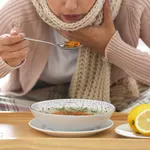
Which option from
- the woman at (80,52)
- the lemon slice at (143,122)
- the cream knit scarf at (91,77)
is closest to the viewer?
the lemon slice at (143,122)

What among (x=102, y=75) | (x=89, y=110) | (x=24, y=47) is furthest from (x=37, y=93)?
(x=89, y=110)

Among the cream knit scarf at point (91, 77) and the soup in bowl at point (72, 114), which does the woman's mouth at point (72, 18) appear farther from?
the soup in bowl at point (72, 114)

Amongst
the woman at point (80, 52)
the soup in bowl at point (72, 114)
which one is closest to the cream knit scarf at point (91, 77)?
the woman at point (80, 52)

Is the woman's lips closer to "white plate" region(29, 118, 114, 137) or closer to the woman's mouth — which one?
the woman's mouth

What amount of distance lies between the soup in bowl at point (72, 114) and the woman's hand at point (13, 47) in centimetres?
18

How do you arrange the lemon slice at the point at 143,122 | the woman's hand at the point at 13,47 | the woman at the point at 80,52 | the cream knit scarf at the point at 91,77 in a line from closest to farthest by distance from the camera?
the lemon slice at the point at 143,122
the woman's hand at the point at 13,47
the woman at the point at 80,52
the cream knit scarf at the point at 91,77

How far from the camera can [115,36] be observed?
1.18 m

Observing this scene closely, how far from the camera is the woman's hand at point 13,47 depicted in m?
1.04

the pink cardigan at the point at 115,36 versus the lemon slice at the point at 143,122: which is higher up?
the pink cardigan at the point at 115,36

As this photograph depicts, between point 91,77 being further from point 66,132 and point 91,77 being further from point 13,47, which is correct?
point 66,132

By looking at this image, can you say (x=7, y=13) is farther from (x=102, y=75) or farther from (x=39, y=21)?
(x=102, y=75)

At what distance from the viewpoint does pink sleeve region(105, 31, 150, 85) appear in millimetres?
1184

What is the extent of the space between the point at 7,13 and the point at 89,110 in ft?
1.44

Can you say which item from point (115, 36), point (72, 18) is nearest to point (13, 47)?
point (72, 18)
